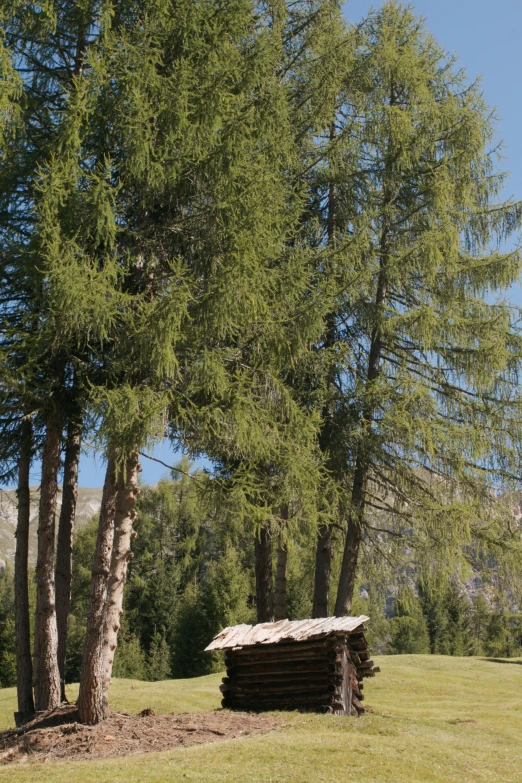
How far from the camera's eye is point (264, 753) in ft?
30.0

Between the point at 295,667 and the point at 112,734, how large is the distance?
12.8 ft

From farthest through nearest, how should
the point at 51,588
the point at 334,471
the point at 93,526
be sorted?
1. the point at 93,526
2. the point at 334,471
3. the point at 51,588

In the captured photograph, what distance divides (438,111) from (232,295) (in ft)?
27.4

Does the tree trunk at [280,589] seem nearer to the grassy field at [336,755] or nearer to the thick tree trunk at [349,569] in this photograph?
the thick tree trunk at [349,569]

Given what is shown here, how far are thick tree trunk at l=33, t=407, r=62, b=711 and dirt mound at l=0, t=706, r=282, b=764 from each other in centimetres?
45

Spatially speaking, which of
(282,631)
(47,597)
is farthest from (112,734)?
(282,631)

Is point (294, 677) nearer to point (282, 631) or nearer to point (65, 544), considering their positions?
point (282, 631)

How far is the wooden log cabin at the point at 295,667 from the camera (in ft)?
41.9

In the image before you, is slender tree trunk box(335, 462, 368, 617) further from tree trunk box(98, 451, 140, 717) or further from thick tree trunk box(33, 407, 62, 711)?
thick tree trunk box(33, 407, 62, 711)

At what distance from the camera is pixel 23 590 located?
12586 mm

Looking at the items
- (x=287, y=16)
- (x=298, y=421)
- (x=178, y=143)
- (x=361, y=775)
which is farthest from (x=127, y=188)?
(x=361, y=775)

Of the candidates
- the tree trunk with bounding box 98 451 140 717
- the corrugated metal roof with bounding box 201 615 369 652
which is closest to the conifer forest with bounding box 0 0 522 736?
the tree trunk with bounding box 98 451 140 717

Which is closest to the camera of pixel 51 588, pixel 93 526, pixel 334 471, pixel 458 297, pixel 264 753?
pixel 264 753

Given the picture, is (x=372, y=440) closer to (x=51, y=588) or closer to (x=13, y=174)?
(x=51, y=588)
